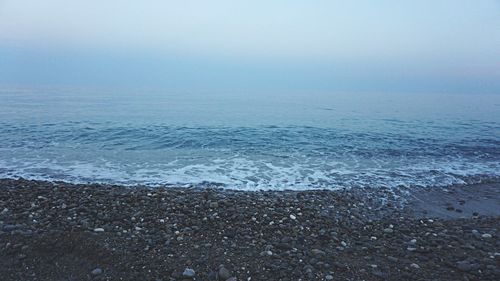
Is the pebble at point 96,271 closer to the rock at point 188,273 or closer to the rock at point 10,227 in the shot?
the rock at point 188,273

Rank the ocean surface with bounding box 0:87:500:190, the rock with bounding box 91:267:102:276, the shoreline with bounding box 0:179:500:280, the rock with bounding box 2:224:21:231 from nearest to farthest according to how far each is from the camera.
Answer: the rock with bounding box 91:267:102:276 < the shoreline with bounding box 0:179:500:280 < the rock with bounding box 2:224:21:231 < the ocean surface with bounding box 0:87:500:190

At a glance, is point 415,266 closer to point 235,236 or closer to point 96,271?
point 235,236

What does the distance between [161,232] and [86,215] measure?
7.70 ft

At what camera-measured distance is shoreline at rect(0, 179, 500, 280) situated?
17.3 ft

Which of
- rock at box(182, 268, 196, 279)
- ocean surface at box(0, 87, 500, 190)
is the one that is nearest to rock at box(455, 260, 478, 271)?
rock at box(182, 268, 196, 279)

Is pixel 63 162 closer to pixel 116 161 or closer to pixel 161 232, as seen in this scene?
pixel 116 161

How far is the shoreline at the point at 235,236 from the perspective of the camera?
5273mm

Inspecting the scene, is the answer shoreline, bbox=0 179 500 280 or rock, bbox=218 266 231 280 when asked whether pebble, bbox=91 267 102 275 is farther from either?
rock, bbox=218 266 231 280

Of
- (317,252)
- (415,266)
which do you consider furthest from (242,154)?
(415,266)

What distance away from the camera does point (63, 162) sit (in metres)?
14.0

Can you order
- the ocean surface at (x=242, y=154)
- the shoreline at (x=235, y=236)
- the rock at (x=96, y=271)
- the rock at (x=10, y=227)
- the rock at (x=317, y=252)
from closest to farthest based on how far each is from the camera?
1. the rock at (x=96, y=271)
2. the shoreline at (x=235, y=236)
3. the rock at (x=317, y=252)
4. the rock at (x=10, y=227)
5. the ocean surface at (x=242, y=154)

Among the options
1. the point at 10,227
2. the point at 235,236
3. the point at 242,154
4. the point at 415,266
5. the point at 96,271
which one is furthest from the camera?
the point at 242,154

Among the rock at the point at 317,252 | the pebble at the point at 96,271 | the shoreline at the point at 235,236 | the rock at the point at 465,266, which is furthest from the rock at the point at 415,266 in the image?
the pebble at the point at 96,271

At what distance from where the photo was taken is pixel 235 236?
654 cm
